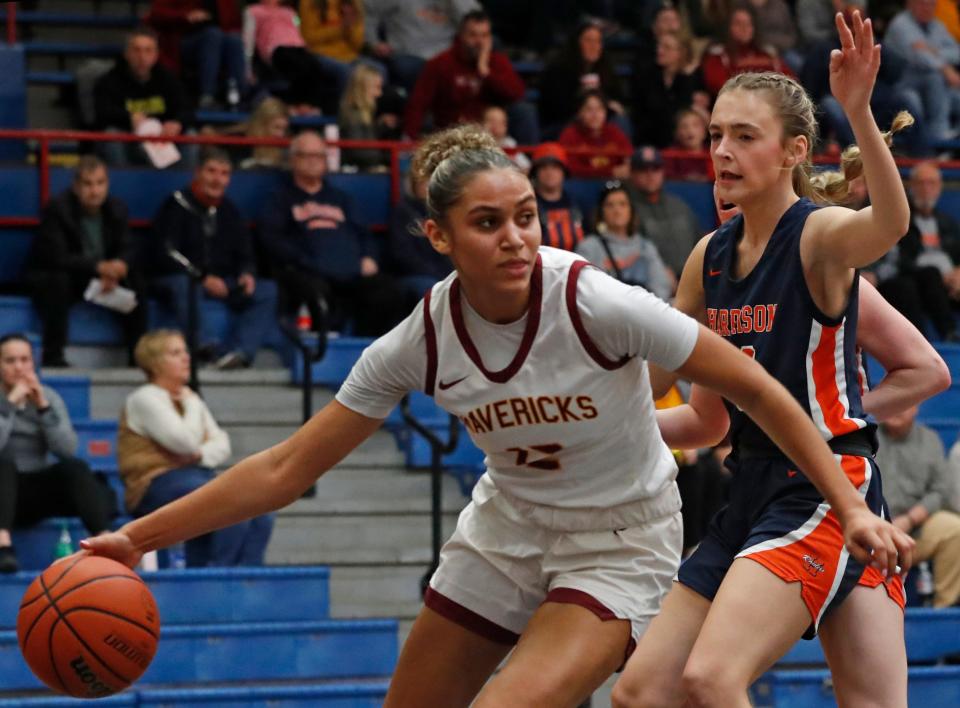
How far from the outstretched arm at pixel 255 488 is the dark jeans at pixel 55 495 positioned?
3.76 m

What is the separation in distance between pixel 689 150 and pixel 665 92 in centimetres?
88

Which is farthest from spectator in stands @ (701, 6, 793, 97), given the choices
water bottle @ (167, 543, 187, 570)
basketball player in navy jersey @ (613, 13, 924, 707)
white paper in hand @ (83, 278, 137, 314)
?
basketball player in navy jersey @ (613, 13, 924, 707)

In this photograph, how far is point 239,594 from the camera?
25.9 ft

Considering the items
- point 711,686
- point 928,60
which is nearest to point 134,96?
point 928,60

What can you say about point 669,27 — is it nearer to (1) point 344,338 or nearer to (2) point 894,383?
(1) point 344,338

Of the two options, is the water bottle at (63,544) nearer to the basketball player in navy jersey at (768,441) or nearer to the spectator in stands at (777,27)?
the basketball player in navy jersey at (768,441)

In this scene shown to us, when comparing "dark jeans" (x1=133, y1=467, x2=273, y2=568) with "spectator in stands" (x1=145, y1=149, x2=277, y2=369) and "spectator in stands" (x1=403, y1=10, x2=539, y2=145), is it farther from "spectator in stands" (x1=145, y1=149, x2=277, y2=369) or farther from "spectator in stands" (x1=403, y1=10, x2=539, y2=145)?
"spectator in stands" (x1=403, y1=10, x2=539, y2=145)

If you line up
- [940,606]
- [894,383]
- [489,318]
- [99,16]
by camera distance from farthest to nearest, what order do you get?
[99,16] < [940,606] < [894,383] < [489,318]

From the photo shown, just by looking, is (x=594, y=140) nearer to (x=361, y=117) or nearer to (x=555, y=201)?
(x=555, y=201)

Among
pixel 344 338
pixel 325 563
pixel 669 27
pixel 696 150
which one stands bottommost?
pixel 325 563

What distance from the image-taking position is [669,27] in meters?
12.4

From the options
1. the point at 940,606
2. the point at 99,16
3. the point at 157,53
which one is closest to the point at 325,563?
the point at 940,606

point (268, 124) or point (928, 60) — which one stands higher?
point (928, 60)

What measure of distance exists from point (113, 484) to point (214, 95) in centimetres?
392
